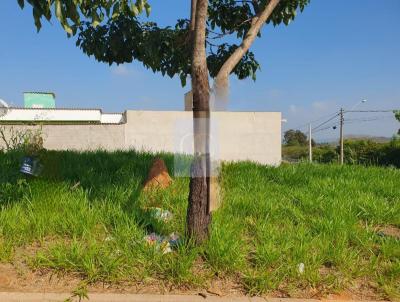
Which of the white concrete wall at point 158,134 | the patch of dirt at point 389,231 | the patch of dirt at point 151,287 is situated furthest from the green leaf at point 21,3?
the white concrete wall at point 158,134

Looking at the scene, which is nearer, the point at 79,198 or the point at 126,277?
the point at 126,277

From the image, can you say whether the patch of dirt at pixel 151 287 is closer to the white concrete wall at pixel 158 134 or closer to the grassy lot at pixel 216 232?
the grassy lot at pixel 216 232

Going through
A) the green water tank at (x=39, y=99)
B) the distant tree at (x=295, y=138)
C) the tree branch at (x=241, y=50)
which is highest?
the green water tank at (x=39, y=99)

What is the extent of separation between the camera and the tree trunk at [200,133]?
139 inches

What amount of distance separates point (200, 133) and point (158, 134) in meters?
11.0

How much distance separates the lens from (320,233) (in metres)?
4.04

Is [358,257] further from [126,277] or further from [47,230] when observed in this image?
[47,230]

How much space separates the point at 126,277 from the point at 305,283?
1.42 m

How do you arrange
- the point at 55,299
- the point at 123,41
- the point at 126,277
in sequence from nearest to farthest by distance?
the point at 55,299 < the point at 126,277 < the point at 123,41

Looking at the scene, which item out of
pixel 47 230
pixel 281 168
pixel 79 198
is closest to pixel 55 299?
pixel 47 230

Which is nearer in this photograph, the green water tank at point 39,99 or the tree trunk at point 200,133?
the tree trunk at point 200,133

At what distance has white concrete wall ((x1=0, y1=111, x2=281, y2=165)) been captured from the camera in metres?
13.6

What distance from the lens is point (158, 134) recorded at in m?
14.5

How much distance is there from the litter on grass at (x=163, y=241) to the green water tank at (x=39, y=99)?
34.7 metres
